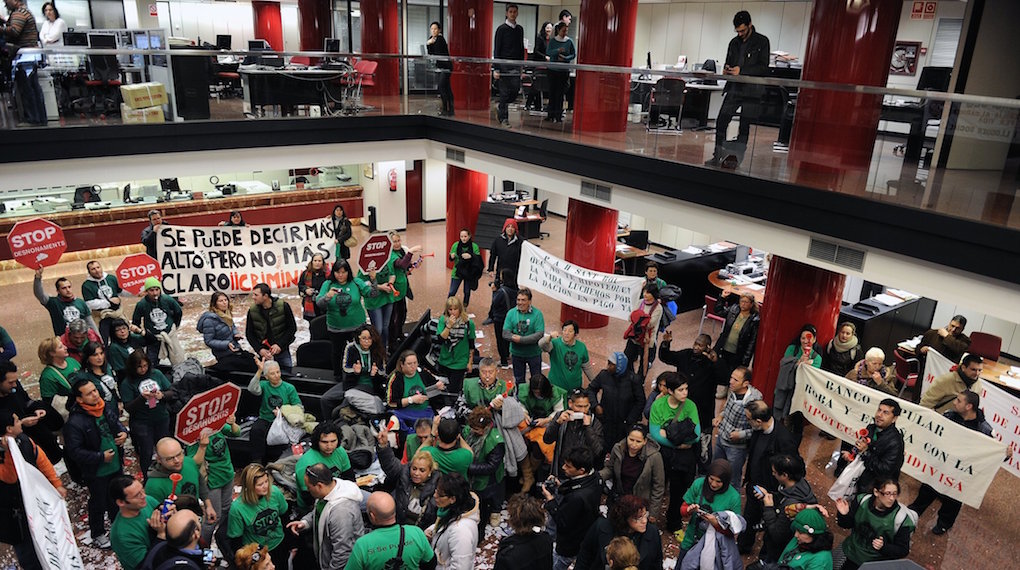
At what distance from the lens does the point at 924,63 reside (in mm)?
14523

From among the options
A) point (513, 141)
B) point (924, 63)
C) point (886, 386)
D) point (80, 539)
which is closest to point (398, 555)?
point (80, 539)

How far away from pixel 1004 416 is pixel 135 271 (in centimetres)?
1041

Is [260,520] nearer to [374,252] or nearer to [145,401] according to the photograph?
[145,401]

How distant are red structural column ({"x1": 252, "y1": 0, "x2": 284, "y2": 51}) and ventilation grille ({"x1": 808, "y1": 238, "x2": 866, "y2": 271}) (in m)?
18.7

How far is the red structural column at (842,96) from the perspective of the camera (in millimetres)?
8055

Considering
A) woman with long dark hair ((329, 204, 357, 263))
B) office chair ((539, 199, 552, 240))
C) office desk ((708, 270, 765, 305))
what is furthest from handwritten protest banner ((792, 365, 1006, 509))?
office chair ((539, 199, 552, 240))

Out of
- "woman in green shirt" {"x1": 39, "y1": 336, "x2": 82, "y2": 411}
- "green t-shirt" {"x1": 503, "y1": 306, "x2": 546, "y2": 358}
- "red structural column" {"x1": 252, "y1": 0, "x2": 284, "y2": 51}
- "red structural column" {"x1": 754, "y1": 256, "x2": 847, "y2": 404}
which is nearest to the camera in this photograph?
"woman in green shirt" {"x1": 39, "y1": 336, "x2": 82, "y2": 411}

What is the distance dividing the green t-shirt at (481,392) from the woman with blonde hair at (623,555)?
8.67ft

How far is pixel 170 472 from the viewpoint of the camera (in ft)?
18.1

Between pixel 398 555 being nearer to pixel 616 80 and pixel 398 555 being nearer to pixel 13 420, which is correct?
pixel 13 420

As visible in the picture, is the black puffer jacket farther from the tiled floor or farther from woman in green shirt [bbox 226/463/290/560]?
the tiled floor

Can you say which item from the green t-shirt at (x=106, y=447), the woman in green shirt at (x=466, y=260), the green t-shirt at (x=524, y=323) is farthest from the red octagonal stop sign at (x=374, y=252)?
the green t-shirt at (x=106, y=447)

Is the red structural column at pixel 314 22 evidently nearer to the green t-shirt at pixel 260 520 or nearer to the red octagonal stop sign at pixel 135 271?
the red octagonal stop sign at pixel 135 271

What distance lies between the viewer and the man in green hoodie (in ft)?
28.6
